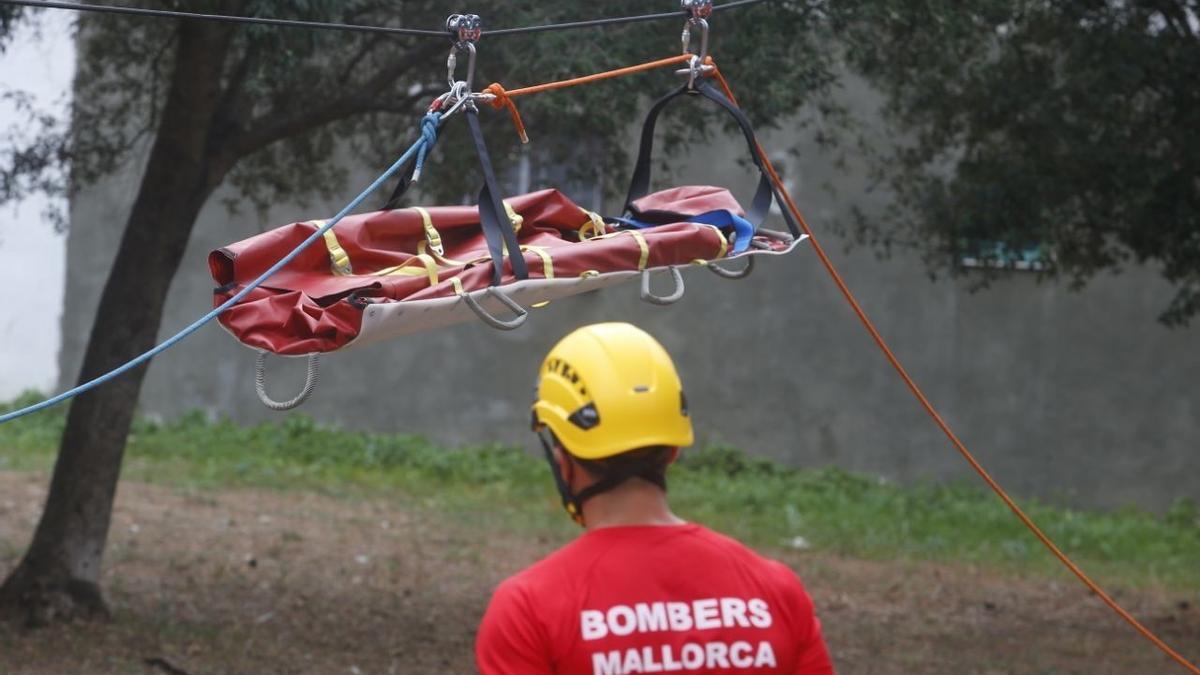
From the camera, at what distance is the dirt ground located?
26.6 feet

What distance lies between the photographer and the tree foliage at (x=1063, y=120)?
793cm

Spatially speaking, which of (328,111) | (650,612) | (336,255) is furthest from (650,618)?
(328,111)

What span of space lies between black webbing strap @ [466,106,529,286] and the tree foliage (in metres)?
3.58

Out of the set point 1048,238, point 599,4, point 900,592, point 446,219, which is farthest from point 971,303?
point 446,219

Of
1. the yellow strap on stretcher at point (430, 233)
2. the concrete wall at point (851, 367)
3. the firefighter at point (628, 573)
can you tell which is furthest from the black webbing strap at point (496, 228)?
the concrete wall at point (851, 367)

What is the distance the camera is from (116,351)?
7.86 m

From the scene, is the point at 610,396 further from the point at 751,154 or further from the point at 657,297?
the point at 751,154

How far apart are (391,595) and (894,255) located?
6433 mm

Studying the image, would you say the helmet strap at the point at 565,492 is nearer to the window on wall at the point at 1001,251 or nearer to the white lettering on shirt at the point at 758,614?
the white lettering on shirt at the point at 758,614

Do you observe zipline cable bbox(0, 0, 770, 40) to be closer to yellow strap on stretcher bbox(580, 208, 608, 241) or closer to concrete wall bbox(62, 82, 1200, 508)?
yellow strap on stretcher bbox(580, 208, 608, 241)

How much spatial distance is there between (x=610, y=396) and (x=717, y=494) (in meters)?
11.0

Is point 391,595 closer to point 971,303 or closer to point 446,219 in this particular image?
point 446,219

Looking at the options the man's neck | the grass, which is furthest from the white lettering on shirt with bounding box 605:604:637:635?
the grass

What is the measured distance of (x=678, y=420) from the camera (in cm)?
256
